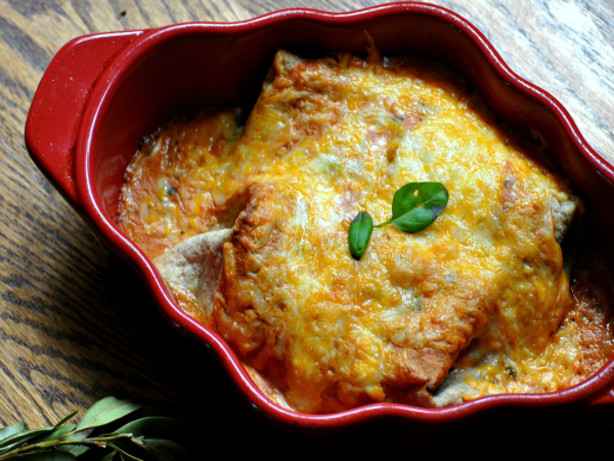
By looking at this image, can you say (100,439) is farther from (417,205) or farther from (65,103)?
(417,205)

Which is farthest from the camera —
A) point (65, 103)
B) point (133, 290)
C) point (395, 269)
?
point (133, 290)

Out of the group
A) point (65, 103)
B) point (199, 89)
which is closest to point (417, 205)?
point (199, 89)

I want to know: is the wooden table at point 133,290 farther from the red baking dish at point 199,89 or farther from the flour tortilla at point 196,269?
the red baking dish at point 199,89

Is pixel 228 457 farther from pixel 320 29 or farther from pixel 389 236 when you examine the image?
pixel 320 29

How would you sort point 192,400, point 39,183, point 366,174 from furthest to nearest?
point 39,183 → point 192,400 → point 366,174

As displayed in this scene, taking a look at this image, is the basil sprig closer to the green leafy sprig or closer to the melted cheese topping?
the melted cheese topping

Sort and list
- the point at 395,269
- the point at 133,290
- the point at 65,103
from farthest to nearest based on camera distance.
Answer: the point at 133,290, the point at 65,103, the point at 395,269

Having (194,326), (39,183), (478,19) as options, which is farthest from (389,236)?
(39,183)

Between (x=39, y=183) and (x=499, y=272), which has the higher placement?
(x=499, y=272)
